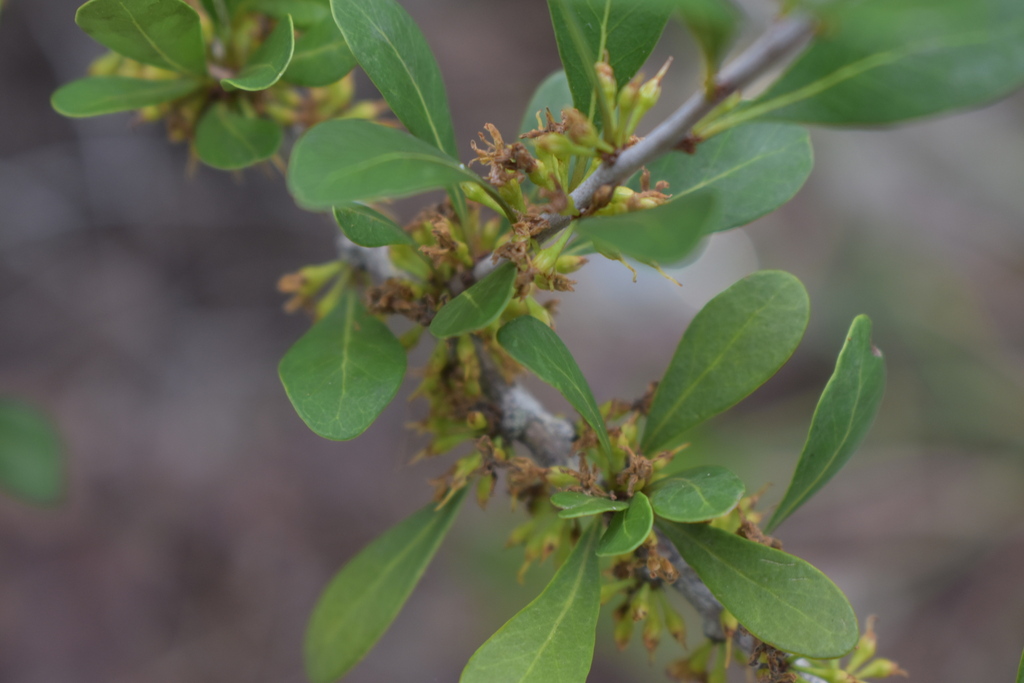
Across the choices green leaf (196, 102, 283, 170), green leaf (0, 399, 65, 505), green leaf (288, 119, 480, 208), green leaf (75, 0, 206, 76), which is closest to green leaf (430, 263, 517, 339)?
green leaf (288, 119, 480, 208)

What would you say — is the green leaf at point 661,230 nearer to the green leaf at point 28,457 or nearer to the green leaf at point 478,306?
the green leaf at point 478,306

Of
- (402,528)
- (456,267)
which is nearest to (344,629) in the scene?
(402,528)

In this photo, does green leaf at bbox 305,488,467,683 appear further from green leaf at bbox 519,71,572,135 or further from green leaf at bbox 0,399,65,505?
green leaf at bbox 0,399,65,505

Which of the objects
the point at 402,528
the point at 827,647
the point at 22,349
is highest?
the point at 827,647

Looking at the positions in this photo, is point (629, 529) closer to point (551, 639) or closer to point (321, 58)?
point (551, 639)

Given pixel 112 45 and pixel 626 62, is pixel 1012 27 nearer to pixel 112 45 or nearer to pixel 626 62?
pixel 626 62

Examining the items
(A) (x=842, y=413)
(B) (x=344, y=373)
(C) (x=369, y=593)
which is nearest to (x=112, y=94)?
(B) (x=344, y=373)
